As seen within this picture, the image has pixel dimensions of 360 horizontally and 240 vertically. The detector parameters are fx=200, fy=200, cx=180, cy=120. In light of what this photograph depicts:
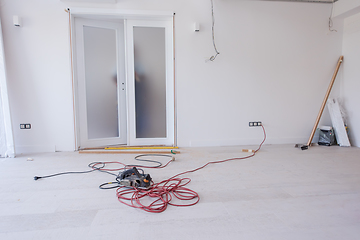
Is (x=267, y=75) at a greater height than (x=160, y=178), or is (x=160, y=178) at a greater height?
(x=267, y=75)

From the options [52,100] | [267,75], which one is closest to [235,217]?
[267,75]

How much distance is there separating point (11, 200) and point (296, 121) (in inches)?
168

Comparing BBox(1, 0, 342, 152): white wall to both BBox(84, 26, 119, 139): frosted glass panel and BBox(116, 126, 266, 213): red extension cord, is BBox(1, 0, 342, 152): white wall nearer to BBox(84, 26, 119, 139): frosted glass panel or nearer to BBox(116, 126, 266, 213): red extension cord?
BBox(84, 26, 119, 139): frosted glass panel

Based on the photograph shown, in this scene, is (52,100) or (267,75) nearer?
(52,100)

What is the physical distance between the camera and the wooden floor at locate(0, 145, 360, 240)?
123cm

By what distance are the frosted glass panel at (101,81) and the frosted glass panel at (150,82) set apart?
46cm

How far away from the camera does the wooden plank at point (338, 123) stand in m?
3.62

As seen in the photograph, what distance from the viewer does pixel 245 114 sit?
368 cm

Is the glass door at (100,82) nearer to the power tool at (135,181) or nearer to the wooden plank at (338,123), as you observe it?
the power tool at (135,181)

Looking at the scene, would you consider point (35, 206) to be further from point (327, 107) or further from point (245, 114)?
point (327, 107)

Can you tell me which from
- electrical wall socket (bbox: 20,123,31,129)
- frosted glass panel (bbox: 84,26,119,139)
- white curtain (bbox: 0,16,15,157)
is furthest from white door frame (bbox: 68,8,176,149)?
white curtain (bbox: 0,16,15,157)

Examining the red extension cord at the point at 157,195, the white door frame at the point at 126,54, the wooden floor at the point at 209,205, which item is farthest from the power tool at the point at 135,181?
the white door frame at the point at 126,54

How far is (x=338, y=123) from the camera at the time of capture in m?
3.70

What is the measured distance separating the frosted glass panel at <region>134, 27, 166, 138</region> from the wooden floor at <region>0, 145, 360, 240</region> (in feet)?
3.97
